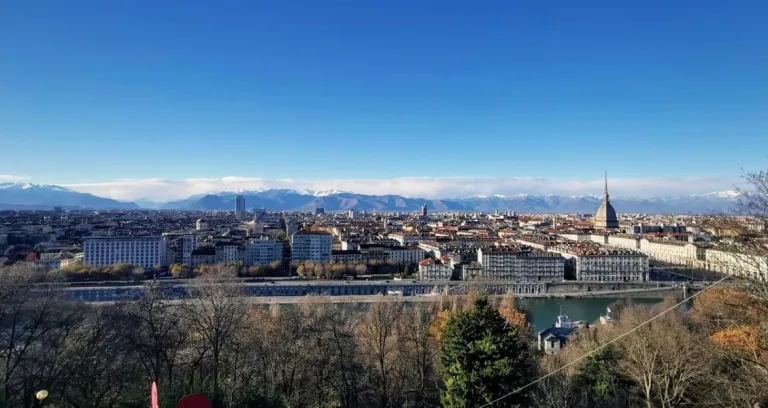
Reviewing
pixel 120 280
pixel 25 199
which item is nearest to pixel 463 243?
pixel 120 280

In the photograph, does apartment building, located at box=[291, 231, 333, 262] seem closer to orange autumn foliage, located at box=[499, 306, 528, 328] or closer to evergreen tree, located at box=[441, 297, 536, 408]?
orange autumn foliage, located at box=[499, 306, 528, 328]

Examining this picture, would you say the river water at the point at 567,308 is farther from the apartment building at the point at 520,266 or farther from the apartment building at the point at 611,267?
the apartment building at the point at 611,267

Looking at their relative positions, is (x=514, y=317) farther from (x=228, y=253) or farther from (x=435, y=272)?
(x=228, y=253)

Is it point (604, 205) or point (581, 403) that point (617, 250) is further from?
point (604, 205)

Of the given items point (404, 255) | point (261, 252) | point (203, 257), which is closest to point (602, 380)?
point (404, 255)

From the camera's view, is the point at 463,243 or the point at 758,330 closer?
the point at 758,330
